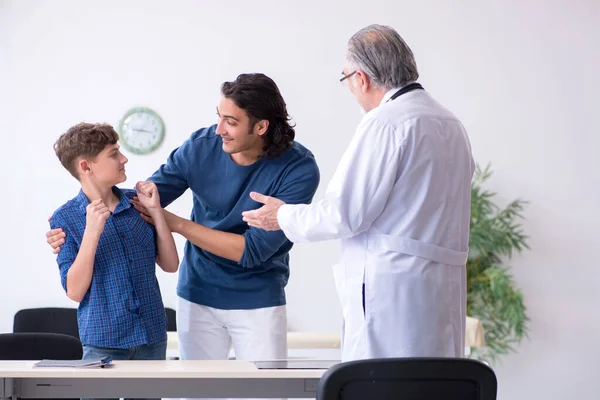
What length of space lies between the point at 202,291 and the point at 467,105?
303 centimetres

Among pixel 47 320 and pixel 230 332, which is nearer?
pixel 230 332

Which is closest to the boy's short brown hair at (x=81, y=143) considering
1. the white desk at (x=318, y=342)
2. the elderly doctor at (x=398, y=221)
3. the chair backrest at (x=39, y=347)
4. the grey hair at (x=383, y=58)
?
the chair backrest at (x=39, y=347)

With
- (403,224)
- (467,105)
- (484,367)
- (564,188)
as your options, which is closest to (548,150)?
(564,188)

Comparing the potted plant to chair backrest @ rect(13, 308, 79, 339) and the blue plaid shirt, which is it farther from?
the blue plaid shirt

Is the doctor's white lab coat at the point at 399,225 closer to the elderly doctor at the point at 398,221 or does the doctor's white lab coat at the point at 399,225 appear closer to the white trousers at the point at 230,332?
the elderly doctor at the point at 398,221

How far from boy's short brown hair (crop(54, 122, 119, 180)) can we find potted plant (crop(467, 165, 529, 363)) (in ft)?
9.68

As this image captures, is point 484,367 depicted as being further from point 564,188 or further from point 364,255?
point 564,188

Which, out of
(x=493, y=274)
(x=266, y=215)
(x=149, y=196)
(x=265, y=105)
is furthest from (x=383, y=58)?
(x=493, y=274)

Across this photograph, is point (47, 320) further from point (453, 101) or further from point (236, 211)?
point (453, 101)

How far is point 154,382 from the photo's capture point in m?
2.39

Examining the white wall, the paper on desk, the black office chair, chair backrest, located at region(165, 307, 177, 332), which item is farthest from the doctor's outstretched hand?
the white wall

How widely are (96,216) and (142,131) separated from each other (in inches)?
114

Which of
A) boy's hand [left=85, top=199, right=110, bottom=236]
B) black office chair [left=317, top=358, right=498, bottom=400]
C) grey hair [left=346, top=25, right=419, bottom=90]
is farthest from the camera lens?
boy's hand [left=85, top=199, right=110, bottom=236]

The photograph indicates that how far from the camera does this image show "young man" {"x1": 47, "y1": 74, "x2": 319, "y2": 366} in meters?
2.85
